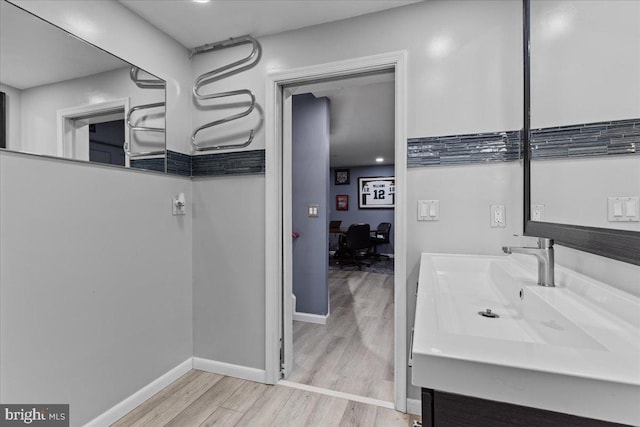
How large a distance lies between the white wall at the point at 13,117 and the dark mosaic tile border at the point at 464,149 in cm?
196

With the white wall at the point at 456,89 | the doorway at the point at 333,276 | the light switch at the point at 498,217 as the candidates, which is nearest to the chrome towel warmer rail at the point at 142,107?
the doorway at the point at 333,276

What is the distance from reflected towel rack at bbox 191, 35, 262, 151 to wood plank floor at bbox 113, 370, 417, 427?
1710mm

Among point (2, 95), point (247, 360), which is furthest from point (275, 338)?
point (2, 95)

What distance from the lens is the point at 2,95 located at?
1.33m

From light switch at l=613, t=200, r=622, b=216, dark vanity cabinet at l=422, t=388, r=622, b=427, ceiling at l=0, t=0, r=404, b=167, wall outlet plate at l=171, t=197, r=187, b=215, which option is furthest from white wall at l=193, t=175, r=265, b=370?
light switch at l=613, t=200, r=622, b=216

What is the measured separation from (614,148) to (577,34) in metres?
0.47

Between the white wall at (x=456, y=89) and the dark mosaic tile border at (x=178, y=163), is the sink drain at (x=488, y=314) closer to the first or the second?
the white wall at (x=456, y=89)

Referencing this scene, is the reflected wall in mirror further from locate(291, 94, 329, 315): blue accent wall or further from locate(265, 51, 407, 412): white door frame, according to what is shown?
locate(291, 94, 329, 315): blue accent wall

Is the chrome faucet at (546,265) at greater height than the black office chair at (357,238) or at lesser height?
greater

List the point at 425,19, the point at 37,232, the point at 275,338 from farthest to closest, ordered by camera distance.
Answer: the point at 275,338 → the point at 425,19 → the point at 37,232

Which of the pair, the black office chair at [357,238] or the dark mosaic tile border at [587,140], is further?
the black office chair at [357,238]

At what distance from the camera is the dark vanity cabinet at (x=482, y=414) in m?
0.51

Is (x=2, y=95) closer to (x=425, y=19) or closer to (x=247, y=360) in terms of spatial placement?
(x=247, y=360)

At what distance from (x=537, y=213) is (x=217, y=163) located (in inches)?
80.2
